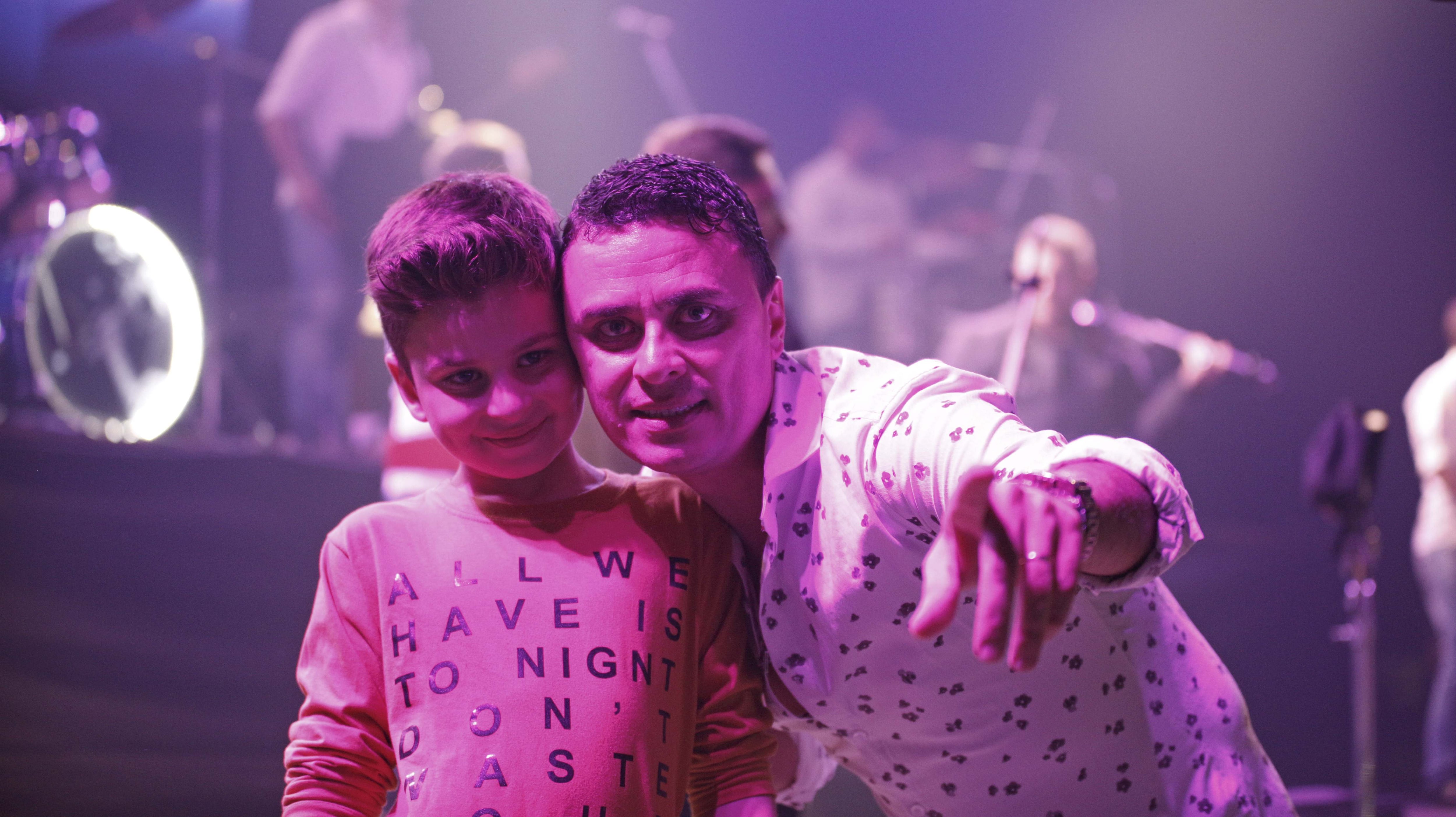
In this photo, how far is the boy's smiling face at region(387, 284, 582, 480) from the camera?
1.11 metres

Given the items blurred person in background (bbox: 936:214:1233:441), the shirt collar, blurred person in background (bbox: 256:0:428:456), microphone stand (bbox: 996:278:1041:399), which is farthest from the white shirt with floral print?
blurred person in background (bbox: 256:0:428:456)

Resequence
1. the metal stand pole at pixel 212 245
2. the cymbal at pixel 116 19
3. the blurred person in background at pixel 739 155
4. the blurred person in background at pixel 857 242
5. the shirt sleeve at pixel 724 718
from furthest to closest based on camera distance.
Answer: the blurred person in background at pixel 857 242 → the metal stand pole at pixel 212 245 → the cymbal at pixel 116 19 → the blurred person in background at pixel 739 155 → the shirt sleeve at pixel 724 718

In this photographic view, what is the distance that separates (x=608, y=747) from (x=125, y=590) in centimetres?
342

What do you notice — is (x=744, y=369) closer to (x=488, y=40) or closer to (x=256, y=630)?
(x=256, y=630)

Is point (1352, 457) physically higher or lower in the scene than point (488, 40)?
lower

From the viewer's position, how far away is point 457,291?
111cm

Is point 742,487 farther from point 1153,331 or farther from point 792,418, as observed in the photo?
point 1153,331

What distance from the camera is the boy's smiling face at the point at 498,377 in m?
1.11

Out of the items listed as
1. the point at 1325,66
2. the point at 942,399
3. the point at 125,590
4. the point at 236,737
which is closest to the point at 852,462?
the point at 942,399

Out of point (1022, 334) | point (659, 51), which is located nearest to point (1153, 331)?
point (1022, 334)

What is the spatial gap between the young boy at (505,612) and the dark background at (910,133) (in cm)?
279

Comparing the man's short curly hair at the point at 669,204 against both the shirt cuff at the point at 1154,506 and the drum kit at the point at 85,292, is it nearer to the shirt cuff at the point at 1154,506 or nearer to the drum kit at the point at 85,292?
the shirt cuff at the point at 1154,506

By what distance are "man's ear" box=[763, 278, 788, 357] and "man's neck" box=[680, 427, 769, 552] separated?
4.6 inches

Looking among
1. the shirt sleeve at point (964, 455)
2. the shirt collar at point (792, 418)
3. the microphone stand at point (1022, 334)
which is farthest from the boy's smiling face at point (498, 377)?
the microphone stand at point (1022, 334)
